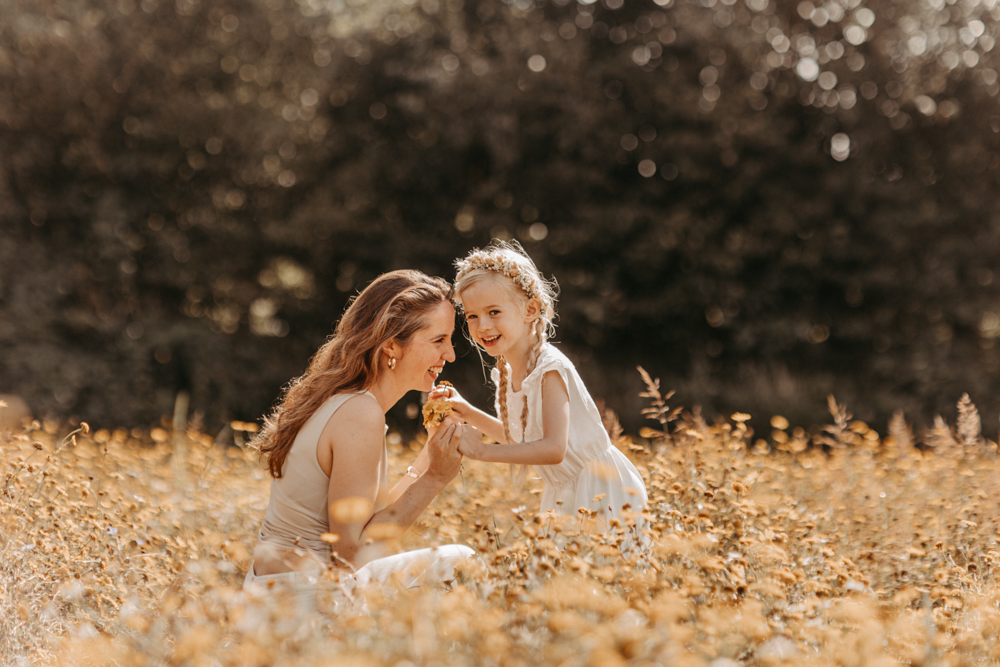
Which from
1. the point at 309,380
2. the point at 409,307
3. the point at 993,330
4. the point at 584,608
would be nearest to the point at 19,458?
the point at 309,380

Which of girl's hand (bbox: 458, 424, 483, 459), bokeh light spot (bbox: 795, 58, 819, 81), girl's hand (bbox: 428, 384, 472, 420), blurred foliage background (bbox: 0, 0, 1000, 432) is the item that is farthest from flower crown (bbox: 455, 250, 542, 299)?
bokeh light spot (bbox: 795, 58, 819, 81)

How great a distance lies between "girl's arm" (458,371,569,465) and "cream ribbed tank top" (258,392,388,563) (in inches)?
19.7

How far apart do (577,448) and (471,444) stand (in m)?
0.51

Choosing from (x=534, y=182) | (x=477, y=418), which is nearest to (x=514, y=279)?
(x=477, y=418)

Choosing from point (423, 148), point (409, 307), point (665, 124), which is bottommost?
point (409, 307)

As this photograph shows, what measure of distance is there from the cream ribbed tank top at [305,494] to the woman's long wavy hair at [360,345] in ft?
0.22

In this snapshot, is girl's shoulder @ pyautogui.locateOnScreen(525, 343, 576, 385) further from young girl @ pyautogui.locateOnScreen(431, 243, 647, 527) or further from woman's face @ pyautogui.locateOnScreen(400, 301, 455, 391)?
woman's face @ pyautogui.locateOnScreen(400, 301, 455, 391)

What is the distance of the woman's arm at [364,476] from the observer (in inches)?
105

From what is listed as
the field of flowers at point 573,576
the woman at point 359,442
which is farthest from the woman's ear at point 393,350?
the field of flowers at point 573,576

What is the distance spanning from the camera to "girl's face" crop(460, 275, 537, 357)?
3115 mm

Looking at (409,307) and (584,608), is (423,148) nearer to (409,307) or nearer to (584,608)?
(409,307)

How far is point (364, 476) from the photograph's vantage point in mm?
2699

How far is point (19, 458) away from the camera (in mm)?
3361

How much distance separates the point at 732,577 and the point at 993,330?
35.3 ft
